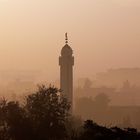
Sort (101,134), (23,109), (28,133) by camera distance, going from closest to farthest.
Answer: (101,134)
(28,133)
(23,109)

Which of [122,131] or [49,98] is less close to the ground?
[49,98]

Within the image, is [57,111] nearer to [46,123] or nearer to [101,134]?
[46,123]

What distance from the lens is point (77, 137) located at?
3851 inches

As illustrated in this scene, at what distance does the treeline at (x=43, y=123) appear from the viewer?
97.2 meters

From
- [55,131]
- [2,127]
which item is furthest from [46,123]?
[2,127]

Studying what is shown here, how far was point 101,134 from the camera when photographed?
94562 mm

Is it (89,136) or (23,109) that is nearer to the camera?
(89,136)

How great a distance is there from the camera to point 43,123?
102750 millimetres

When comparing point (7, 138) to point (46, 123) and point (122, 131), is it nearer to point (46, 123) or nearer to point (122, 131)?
point (46, 123)

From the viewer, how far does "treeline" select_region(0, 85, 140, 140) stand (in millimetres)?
97162

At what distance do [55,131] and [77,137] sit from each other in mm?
7047

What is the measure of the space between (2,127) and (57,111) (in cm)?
1031

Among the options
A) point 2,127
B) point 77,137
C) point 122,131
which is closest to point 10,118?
point 2,127

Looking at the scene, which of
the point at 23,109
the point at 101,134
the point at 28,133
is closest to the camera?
the point at 101,134
